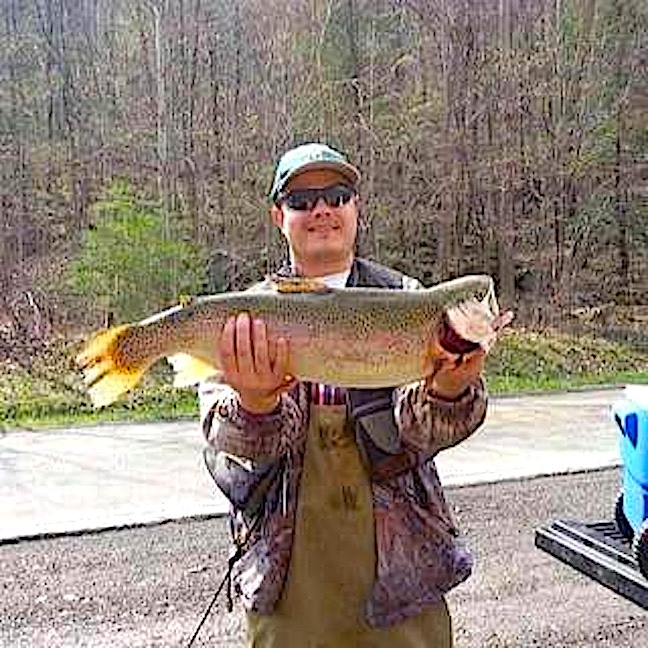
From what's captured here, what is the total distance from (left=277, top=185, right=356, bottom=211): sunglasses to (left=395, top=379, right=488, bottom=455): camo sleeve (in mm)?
408

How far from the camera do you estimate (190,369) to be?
194 centimetres

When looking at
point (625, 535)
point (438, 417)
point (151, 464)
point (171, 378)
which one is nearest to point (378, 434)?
point (438, 417)

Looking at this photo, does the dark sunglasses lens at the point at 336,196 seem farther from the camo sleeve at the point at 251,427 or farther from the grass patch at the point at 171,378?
the grass patch at the point at 171,378

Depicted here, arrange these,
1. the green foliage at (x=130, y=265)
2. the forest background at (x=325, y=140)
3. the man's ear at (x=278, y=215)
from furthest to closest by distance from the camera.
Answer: the forest background at (x=325, y=140), the green foliage at (x=130, y=265), the man's ear at (x=278, y=215)

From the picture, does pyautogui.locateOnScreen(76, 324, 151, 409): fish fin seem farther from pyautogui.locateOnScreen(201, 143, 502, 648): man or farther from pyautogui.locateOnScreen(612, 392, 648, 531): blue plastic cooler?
pyautogui.locateOnScreen(612, 392, 648, 531): blue plastic cooler

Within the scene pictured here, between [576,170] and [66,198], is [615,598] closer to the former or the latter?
[66,198]

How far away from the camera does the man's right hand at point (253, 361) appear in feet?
5.98

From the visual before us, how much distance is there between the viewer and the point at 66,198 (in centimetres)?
1560

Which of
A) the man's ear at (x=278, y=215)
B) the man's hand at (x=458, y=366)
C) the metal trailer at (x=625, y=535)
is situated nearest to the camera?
the man's hand at (x=458, y=366)

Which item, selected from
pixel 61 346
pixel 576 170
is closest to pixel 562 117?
pixel 576 170

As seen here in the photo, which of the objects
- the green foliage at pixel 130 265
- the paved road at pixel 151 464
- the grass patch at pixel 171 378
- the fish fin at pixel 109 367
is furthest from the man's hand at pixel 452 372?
the green foliage at pixel 130 265

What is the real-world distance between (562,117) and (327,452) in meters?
16.8

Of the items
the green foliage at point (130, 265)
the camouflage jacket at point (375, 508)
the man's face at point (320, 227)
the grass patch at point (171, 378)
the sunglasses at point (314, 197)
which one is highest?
the sunglasses at point (314, 197)

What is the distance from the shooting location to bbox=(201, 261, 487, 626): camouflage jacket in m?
1.92
